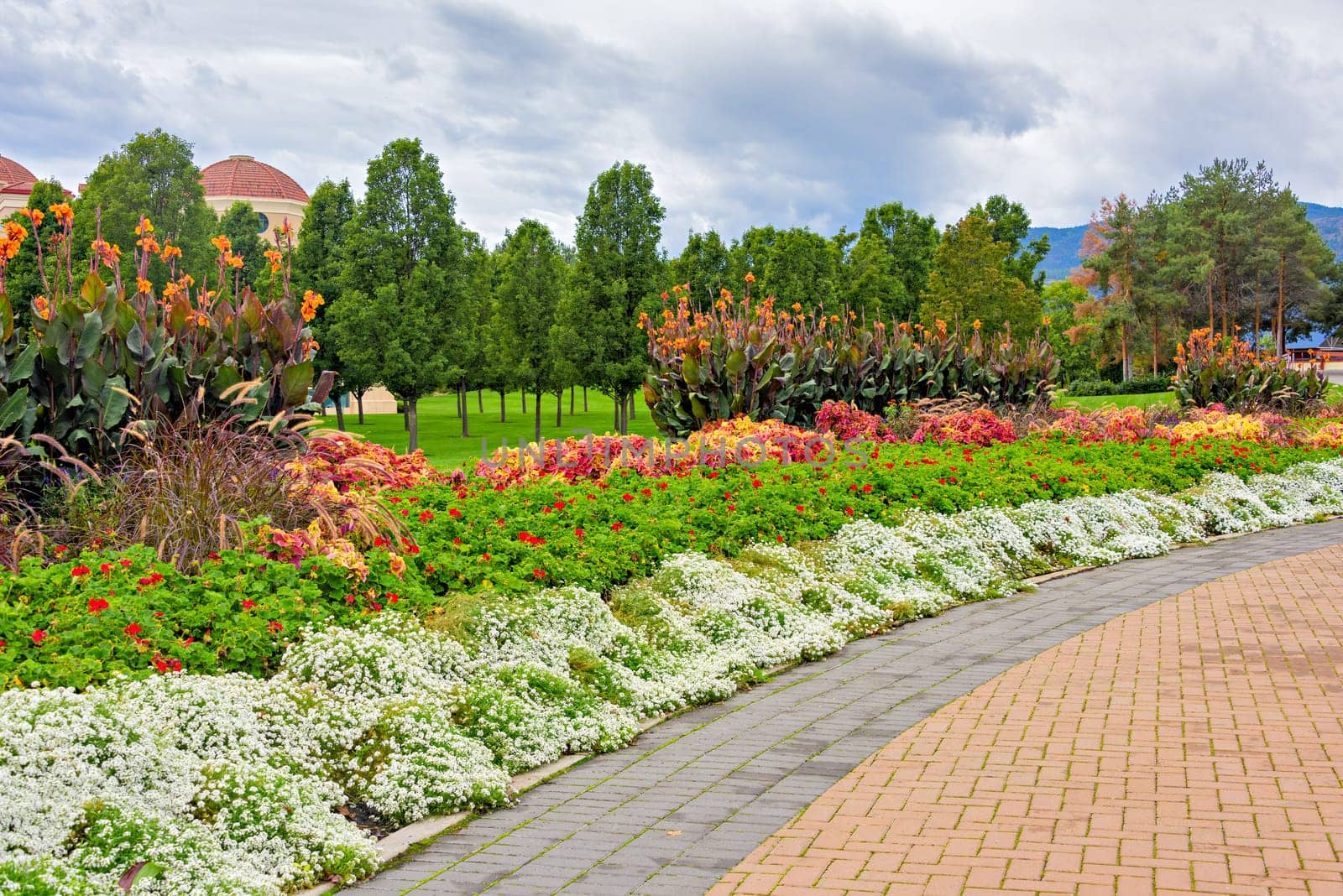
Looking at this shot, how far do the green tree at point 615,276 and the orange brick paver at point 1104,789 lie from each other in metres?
24.4

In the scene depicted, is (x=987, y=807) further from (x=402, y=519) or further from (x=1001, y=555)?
(x=1001, y=555)

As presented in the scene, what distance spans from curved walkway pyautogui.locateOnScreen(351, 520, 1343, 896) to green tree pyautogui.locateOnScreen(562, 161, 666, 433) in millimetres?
23320

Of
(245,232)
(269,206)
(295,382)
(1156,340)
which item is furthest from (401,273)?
(1156,340)

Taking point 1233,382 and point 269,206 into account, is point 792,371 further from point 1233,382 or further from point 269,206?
point 269,206

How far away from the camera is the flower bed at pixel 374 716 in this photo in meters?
3.66

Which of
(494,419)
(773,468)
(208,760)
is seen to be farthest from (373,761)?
(494,419)

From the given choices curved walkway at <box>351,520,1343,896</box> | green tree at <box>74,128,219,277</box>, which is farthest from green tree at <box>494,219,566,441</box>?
curved walkway at <box>351,520,1343,896</box>

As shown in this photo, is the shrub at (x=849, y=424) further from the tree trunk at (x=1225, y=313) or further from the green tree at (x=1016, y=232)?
the tree trunk at (x=1225, y=313)

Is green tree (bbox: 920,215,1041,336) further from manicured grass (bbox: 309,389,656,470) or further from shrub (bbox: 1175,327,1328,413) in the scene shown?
shrub (bbox: 1175,327,1328,413)

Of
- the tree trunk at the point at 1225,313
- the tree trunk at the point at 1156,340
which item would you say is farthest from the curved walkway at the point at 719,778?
the tree trunk at the point at 1156,340

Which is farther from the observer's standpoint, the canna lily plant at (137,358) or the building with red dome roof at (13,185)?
the building with red dome roof at (13,185)

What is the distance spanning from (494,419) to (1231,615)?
125ft

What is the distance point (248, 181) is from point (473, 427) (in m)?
40.6

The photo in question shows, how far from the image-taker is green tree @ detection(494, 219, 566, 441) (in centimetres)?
3334
